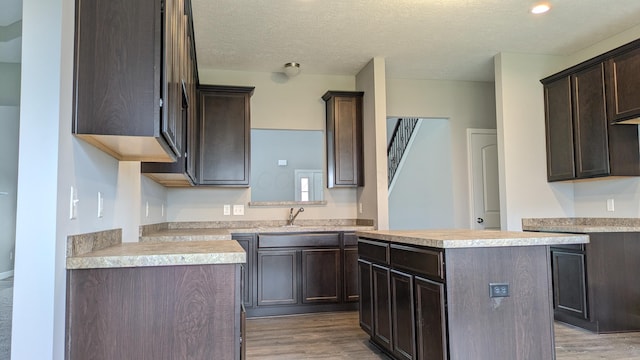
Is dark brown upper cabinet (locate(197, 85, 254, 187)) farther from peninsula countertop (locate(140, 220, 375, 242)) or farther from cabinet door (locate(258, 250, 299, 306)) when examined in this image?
cabinet door (locate(258, 250, 299, 306))

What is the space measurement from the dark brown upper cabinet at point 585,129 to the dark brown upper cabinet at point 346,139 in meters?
1.98

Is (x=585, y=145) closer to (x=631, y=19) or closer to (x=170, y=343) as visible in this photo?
(x=631, y=19)

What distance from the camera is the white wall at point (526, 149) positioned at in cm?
457

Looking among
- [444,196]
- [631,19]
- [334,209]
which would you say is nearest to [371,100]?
[334,209]

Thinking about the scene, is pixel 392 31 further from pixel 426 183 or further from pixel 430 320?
pixel 426 183

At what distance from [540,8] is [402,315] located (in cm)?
269

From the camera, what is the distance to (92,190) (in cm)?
196

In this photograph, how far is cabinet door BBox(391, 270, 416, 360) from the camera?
2.60m

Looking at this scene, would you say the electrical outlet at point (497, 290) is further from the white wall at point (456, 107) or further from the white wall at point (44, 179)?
the white wall at point (456, 107)

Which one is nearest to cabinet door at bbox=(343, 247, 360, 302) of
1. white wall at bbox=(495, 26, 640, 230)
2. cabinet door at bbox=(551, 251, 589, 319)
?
white wall at bbox=(495, 26, 640, 230)

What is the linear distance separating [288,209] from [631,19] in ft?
12.3

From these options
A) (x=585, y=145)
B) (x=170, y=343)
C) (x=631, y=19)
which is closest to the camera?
(x=170, y=343)

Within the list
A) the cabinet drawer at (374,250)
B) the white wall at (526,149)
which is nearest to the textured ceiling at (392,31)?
the white wall at (526,149)

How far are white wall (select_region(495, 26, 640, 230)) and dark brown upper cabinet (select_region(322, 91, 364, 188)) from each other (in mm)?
1501
